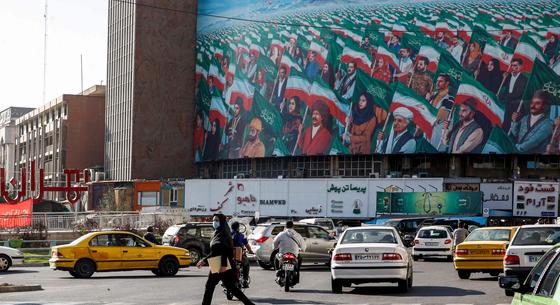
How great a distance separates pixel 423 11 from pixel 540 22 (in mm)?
10766

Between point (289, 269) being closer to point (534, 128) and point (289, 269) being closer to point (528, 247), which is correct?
point (528, 247)

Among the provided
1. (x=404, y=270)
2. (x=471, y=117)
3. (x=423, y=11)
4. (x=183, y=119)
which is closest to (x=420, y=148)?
(x=471, y=117)

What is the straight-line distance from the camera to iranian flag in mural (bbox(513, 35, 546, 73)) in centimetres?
9444

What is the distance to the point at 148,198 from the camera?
105m

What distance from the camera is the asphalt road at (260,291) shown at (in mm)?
21047

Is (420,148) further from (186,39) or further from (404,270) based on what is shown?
(404,270)

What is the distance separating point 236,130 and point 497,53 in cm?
2824

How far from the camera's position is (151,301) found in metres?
21.1

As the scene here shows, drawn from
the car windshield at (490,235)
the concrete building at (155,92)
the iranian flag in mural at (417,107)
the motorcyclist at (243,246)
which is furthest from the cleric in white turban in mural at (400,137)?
the motorcyclist at (243,246)

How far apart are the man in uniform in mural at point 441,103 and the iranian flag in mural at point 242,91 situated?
1981 centimetres

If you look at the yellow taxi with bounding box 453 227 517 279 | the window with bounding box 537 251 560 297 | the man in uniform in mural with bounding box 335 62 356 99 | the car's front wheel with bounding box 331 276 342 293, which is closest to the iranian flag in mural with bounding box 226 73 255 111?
the man in uniform in mural with bounding box 335 62 356 99

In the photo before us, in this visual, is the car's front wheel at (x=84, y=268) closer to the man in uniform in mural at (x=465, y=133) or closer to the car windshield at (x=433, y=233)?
the car windshield at (x=433, y=233)

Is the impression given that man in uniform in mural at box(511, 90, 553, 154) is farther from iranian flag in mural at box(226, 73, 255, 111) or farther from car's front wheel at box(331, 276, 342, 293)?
car's front wheel at box(331, 276, 342, 293)

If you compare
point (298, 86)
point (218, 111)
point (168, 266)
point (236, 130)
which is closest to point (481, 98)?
point (298, 86)
